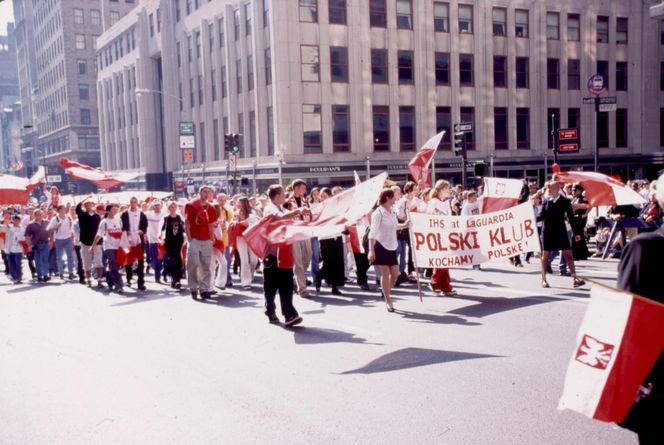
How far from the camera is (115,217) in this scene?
13.2 meters

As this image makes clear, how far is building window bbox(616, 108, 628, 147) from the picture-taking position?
42.5 m

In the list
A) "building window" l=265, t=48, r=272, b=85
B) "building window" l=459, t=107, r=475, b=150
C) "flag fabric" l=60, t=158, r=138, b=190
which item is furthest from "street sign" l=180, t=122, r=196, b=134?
"building window" l=459, t=107, r=475, b=150

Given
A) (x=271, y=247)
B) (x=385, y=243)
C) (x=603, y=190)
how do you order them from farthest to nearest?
(x=603, y=190) → (x=385, y=243) → (x=271, y=247)

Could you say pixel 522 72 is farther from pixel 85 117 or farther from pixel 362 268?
pixel 85 117

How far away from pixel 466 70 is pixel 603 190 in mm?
28716

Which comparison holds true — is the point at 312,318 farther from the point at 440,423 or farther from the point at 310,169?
the point at 310,169

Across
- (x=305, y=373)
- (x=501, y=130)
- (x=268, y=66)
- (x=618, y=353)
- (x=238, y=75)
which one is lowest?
(x=305, y=373)

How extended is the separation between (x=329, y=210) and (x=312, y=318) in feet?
5.94

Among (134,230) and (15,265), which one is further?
(15,265)

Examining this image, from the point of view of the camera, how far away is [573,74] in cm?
4138

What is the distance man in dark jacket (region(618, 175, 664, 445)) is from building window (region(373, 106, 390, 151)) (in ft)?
114

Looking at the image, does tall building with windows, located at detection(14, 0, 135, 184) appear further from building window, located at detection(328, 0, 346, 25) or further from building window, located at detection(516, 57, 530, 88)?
building window, located at detection(516, 57, 530, 88)

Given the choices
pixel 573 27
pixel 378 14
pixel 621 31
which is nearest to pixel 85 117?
pixel 378 14

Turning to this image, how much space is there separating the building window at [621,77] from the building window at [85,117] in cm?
6929
